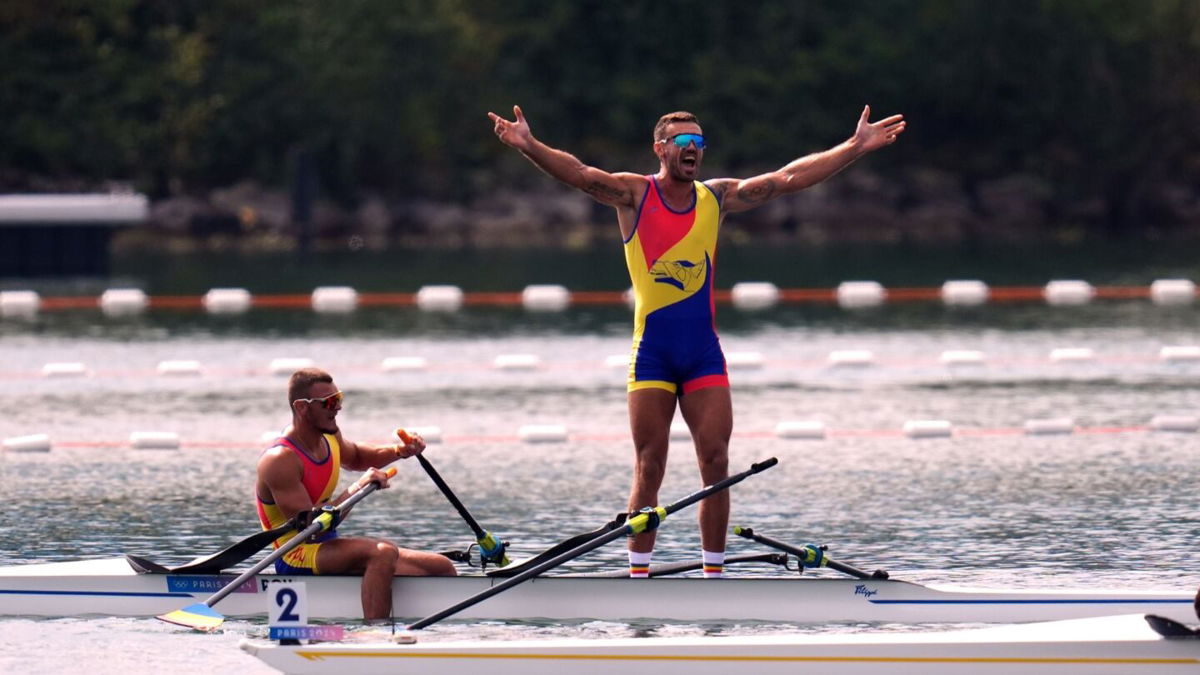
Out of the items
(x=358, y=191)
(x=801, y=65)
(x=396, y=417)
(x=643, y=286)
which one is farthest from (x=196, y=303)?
(x=801, y=65)

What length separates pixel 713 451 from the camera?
12.1 metres

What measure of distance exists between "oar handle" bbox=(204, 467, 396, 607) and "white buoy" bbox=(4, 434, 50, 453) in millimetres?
7599

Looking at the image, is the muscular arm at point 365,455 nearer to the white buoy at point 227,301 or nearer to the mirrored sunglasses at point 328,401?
the mirrored sunglasses at point 328,401

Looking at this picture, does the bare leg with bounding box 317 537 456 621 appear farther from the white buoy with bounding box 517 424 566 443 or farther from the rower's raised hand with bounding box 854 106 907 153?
the white buoy with bounding box 517 424 566 443

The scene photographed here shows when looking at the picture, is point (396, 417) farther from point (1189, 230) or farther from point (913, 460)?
point (1189, 230)

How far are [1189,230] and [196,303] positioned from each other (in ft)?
139

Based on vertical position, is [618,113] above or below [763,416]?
above

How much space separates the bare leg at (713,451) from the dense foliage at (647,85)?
2169 inches

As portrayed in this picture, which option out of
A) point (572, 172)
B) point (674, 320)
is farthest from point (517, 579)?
point (572, 172)

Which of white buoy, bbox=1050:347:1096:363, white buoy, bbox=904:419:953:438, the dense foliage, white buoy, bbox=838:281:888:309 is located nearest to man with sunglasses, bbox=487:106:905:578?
white buoy, bbox=904:419:953:438

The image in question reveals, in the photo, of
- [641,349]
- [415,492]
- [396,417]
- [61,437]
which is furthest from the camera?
[396,417]

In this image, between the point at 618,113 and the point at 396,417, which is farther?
the point at 618,113

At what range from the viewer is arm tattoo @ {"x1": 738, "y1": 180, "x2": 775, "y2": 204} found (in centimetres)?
1235

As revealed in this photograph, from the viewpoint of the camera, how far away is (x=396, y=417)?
20891mm
